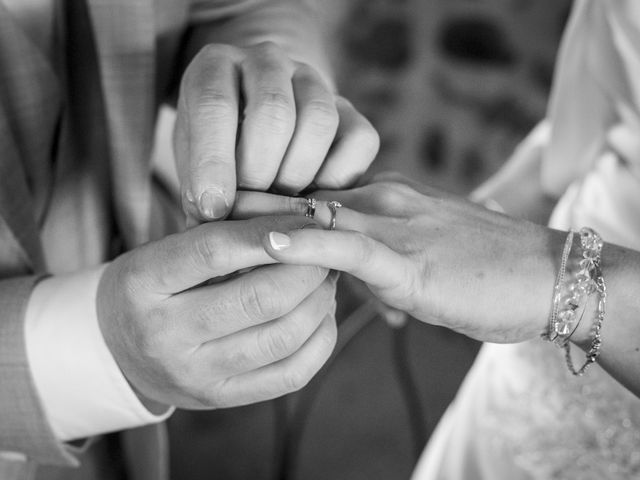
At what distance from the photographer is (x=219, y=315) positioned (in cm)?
49

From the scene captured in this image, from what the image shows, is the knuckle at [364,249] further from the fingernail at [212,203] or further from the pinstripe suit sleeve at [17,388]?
the pinstripe suit sleeve at [17,388]

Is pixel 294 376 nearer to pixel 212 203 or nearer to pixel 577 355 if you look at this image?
pixel 212 203

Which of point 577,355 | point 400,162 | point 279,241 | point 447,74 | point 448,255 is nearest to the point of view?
point 279,241

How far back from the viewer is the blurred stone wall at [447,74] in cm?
156

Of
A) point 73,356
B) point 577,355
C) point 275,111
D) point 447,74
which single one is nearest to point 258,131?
point 275,111

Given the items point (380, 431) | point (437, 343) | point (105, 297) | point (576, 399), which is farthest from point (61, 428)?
point (437, 343)

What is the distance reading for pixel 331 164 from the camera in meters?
0.61

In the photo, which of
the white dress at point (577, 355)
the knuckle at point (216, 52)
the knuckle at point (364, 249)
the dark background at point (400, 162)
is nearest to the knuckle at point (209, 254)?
the knuckle at point (364, 249)

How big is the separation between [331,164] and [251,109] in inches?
3.7

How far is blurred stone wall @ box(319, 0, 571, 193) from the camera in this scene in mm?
1560

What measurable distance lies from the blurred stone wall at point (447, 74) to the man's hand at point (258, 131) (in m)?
1.02

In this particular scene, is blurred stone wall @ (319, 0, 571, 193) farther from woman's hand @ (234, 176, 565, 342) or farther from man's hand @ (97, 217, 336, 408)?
man's hand @ (97, 217, 336, 408)

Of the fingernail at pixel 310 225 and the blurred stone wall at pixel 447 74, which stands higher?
the fingernail at pixel 310 225

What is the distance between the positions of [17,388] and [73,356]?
0.06 metres
